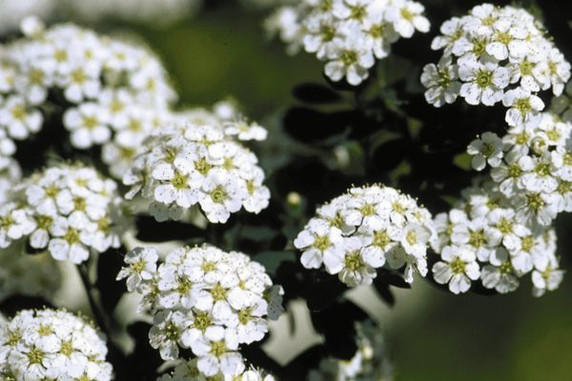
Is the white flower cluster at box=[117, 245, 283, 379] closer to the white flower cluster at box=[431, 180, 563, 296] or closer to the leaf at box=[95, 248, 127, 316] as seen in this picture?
the leaf at box=[95, 248, 127, 316]

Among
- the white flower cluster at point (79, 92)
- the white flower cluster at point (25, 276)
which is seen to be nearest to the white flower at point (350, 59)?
the white flower cluster at point (79, 92)

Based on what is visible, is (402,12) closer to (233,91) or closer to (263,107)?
(263,107)

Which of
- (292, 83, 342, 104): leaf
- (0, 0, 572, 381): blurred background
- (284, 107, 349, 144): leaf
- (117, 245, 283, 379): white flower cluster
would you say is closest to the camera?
(117, 245, 283, 379): white flower cluster

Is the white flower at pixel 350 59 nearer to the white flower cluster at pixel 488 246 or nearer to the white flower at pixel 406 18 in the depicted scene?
the white flower at pixel 406 18

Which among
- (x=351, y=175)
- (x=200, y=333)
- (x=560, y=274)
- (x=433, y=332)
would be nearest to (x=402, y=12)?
(x=351, y=175)

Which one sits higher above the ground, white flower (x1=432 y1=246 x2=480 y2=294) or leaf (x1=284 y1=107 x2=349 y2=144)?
leaf (x1=284 y1=107 x2=349 y2=144)

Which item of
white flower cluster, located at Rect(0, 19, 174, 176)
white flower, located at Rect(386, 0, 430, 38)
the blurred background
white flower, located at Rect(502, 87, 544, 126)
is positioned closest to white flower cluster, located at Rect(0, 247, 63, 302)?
white flower cluster, located at Rect(0, 19, 174, 176)

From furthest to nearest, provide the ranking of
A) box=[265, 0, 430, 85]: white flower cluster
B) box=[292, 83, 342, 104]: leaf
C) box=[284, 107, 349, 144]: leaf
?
box=[292, 83, 342, 104]: leaf < box=[284, 107, 349, 144]: leaf < box=[265, 0, 430, 85]: white flower cluster
